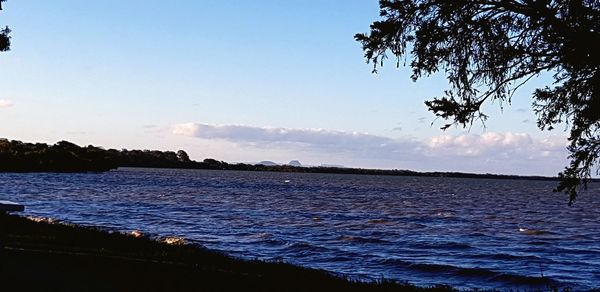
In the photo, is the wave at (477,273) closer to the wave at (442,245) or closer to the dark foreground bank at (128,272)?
the wave at (442,245)

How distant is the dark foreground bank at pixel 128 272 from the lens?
35.4 ft

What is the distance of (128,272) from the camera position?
11.9 meters

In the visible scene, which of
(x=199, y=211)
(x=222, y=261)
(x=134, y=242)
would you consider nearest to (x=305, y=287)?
(x=222, y=261)

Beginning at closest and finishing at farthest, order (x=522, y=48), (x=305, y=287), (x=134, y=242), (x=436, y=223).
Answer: (x=522, y=48), (x=305, y=287), (x=134, y=242), (x=436, y=223)

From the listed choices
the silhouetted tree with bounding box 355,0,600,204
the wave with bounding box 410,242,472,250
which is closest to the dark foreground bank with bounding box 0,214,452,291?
the silhouetted tree with bounding box 355,0,600,204

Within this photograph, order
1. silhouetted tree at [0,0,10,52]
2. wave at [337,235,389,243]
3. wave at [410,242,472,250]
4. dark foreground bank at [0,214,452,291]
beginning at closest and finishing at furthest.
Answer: dark foreground bank at [0,214,452,291] → silhouetted tree at [0,0,10,52] → wave at [410,242,472,250] → wave at [337,235,389,243]

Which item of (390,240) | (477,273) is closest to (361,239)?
(390,240)

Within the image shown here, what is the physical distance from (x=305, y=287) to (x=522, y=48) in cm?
617

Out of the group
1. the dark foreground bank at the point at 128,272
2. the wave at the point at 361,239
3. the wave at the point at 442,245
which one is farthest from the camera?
the wave at the point at 361,239

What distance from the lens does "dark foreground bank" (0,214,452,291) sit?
1080 centimetres

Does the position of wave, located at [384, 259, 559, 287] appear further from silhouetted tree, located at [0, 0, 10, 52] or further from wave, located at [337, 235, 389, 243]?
silhouetted tree, located at [0, 0, 10, 52]

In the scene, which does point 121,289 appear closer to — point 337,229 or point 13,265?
point 13,265

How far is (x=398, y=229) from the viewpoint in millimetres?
40125

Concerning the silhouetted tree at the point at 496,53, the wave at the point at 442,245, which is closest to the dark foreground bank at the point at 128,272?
the silhouetted tree at the point at 496,53
